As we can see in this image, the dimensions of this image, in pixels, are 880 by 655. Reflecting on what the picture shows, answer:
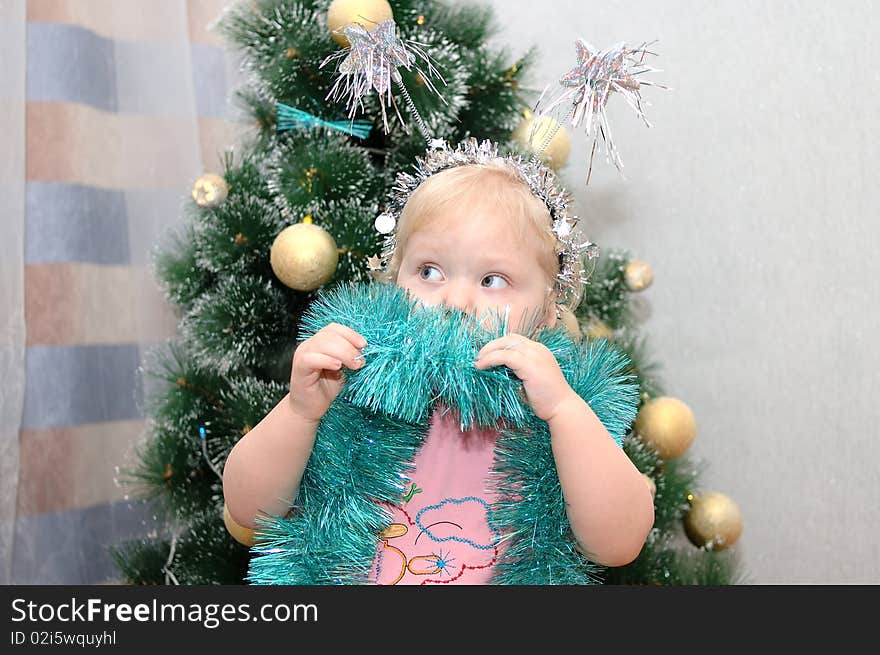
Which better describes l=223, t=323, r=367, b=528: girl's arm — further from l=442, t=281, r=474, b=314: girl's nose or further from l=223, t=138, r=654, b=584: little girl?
l=442, t=281, r=474, b=314: girl's nose

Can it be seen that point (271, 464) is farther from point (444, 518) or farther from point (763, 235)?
point (763, 235)

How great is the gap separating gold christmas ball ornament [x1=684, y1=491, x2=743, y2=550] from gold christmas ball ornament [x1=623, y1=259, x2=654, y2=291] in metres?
0.32

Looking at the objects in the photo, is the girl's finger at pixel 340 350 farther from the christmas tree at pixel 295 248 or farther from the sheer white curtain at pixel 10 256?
the sheer white curtain at pixel 10 256

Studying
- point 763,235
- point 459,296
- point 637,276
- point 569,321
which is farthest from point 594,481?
point 763,235

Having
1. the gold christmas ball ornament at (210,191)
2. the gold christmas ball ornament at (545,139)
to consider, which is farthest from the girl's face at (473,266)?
the gold christmas ball ornament at (210,191)

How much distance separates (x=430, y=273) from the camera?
2.72 ft

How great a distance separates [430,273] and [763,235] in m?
0.73

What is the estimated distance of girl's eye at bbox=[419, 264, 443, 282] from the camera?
2.70ft

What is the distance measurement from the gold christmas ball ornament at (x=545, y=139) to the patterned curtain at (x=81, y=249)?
1.76 feet

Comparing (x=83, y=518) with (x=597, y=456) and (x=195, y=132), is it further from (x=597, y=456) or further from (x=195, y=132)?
(x=597, y=456)

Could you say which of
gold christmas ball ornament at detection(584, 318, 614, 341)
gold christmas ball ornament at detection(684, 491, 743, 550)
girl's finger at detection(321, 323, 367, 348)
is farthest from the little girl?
gold christmas ball ornament at detection(684, 491, 743, 550)

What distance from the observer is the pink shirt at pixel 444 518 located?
75cm

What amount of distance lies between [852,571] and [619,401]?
2.60 ft

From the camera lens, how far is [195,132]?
4.29 ft
